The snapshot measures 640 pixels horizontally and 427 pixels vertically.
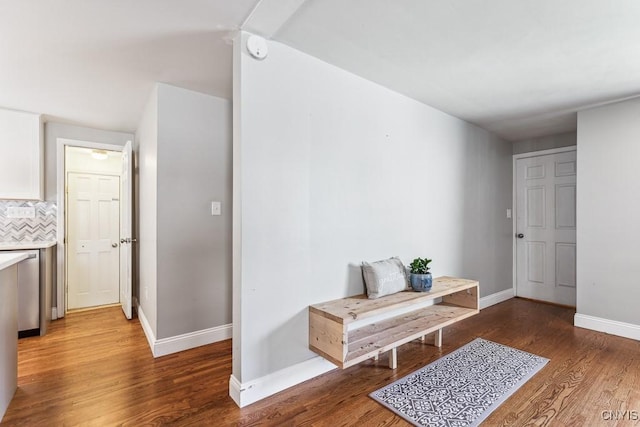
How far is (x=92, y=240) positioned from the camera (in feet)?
13.6

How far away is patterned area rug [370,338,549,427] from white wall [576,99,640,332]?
1278mm

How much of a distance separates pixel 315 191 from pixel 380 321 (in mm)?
1292

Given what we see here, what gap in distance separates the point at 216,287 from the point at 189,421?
1267mm

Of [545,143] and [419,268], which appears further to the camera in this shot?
[545,143]

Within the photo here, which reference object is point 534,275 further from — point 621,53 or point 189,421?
point 189,421

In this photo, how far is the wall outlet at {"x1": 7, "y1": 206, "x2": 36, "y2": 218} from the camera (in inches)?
138

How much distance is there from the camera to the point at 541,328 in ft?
10.6

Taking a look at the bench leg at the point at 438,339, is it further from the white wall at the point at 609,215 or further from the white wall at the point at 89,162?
the white wall at the point at 89,162

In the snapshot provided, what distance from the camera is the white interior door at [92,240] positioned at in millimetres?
4039

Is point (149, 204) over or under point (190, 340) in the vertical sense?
over

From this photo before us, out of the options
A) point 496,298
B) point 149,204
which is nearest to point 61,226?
point 149,204

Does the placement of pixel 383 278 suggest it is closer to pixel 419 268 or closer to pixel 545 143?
pixel 419 268

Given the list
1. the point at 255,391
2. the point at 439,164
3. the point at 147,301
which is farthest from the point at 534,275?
the point at 147,301

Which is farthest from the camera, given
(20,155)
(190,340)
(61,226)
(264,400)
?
(61,226)
